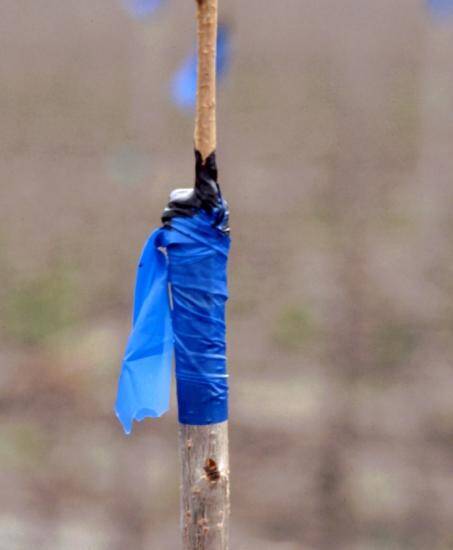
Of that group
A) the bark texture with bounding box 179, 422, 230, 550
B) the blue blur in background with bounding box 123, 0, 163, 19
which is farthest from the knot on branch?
the blue blur in background with bounding box 123, 0, 163, 19

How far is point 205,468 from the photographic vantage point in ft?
5.93

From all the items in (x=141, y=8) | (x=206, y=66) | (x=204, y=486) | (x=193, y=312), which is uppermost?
(x=141, y=8)

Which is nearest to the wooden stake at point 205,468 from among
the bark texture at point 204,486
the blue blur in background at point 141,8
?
the bark texture at point 204,486

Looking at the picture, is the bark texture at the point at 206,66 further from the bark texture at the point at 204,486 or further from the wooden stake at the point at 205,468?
the bark texture at the point at 204,486

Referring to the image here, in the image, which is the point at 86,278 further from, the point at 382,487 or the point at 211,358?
the point at 211,358

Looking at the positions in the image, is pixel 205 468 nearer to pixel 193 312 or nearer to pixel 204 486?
pixel 204 486

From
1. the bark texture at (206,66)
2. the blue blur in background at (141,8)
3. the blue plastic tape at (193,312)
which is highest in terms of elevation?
the blue blur in background at (141,8)

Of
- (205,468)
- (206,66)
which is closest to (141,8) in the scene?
(206,66)

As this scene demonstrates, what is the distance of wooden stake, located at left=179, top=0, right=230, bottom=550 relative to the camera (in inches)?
70.1

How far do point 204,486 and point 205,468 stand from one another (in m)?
0.03

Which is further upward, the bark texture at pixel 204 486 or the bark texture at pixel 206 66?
the bark texture at pixel 206 66

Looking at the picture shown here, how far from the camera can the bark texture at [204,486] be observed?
5.93 feet

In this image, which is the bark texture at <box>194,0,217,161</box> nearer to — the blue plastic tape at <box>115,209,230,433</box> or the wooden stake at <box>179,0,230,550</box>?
the wooden stake at <box>179,0,230,550</box>

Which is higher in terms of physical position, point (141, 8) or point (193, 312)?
point (141, 8)
